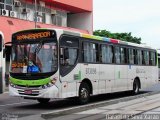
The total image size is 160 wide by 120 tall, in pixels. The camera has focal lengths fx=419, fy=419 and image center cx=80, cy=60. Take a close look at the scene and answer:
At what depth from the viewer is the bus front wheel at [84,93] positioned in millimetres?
17000

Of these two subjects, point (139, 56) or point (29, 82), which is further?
point (139, 56)

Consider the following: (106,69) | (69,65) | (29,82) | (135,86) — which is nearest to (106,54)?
(106,69)

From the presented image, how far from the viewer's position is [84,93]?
17266 millimetres

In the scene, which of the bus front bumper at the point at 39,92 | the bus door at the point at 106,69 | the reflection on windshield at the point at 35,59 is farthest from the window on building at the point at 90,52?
the bus front bumper at the point at 39,92

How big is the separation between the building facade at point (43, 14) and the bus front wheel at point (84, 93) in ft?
56.9

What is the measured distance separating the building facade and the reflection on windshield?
17538 mm

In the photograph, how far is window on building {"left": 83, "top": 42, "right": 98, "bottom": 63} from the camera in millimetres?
17464

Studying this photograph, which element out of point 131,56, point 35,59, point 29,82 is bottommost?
point 29,82

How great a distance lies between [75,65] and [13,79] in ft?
8.14

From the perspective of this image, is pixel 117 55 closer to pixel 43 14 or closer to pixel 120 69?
pixel 120 69

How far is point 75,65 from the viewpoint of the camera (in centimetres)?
1656

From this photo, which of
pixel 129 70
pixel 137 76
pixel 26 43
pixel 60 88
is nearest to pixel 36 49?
pixel 26 43

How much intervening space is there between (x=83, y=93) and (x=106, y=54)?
292 cm

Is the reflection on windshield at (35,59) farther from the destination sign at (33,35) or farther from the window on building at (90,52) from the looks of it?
the window on building at (90,52)
